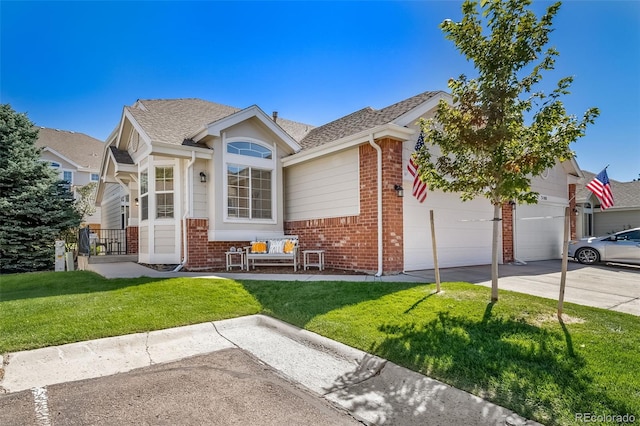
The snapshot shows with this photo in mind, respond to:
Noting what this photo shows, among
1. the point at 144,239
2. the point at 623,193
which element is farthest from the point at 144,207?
the point at 623,193

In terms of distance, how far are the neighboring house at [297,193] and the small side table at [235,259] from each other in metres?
0.34

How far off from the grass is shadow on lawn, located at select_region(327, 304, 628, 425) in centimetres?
1

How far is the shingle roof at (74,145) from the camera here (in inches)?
1083

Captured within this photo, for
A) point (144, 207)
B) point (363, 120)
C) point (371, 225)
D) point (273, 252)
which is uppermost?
point (363, 120)

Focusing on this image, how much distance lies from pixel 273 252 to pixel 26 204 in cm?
1103

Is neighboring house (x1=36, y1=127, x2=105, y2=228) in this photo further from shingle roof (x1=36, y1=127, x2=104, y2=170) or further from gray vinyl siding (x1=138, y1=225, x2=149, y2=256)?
gray vinyl siding (x1=138, y1=225, x2=149, y2=256)

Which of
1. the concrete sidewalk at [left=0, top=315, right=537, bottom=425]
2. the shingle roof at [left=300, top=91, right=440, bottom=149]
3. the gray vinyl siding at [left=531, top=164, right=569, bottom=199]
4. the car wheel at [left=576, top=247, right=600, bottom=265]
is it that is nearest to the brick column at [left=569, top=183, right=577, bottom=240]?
the gray vinyl siding at [left=531, top=164, right=569, bottom=199]

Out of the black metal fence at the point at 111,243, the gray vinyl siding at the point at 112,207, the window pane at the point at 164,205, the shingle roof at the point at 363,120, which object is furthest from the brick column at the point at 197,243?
the gray vinyl siding at the point at 112,207

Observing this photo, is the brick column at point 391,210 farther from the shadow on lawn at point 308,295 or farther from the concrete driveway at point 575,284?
the shadow on lawn at point 308,295

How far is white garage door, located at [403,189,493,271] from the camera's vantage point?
9.26 meters

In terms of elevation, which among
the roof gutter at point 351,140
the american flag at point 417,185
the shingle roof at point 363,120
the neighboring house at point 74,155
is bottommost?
the american flag at point 417,185

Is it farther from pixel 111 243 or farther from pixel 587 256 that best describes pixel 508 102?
pixel 111 243

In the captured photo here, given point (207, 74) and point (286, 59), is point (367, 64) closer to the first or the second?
point (286, 59)

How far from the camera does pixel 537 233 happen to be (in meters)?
13.4
